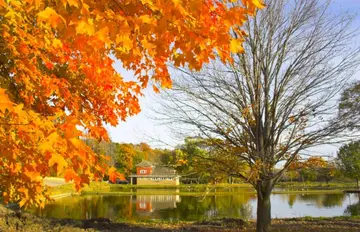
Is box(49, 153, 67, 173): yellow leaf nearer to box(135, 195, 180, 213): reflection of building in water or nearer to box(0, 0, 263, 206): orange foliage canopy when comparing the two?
box(0, 0, 263, 206): orange foliage canopy

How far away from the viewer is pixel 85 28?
2502 mm

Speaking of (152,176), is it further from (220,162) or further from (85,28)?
(85,28)

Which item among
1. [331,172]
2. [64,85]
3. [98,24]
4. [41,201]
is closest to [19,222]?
[41,201]

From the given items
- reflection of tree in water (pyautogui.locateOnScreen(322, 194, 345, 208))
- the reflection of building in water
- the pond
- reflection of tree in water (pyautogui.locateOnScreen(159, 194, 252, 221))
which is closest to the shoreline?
the pond

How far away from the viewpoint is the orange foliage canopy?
267 cm

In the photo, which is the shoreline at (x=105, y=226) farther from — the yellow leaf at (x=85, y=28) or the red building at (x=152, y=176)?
the red building at (x=152, y=176)

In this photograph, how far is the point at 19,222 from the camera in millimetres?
11297

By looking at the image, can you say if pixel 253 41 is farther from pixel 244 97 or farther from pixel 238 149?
pixel 238 149

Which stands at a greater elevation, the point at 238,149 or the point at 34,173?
the point at 238,149

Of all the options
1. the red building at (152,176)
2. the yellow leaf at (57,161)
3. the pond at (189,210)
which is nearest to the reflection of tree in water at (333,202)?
the pond at (189,210)

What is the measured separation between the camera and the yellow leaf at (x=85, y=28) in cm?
247

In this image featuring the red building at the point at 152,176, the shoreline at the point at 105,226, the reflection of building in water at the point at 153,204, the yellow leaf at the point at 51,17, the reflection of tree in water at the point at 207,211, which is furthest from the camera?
the red building at the point at 152,176

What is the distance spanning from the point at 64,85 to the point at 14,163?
316 centimetres

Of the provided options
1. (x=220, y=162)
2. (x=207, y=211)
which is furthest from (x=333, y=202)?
(x=220, y=162)
